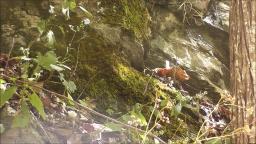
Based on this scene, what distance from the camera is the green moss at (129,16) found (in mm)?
3324

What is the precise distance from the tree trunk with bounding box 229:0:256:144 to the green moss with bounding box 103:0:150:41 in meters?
0.91

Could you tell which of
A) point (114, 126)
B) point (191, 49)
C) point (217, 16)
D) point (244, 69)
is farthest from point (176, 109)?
point (217, 16)

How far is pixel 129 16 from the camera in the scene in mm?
3430

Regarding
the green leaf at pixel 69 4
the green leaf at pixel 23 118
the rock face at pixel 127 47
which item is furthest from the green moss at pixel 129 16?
the green leaf at pixel 23 118

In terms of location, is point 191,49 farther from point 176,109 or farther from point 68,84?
point 68,84

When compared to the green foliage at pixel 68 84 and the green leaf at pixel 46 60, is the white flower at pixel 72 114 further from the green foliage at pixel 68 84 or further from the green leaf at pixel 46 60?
the green leaf at pixel 46 60

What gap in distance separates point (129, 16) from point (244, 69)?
116cm

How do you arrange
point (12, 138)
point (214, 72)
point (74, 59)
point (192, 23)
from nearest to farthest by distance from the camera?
point (12, 138)
point (74, 59)
point (214, 72)
point (192, 23)

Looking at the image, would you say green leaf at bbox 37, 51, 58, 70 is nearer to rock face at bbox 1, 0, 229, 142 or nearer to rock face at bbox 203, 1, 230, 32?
rock face at bbox 1, 0, 229, 142

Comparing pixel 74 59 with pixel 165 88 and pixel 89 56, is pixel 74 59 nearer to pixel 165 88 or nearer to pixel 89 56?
pixel 89 56

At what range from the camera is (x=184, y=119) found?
318 cm

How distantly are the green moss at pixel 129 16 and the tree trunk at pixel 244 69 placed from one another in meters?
0.91

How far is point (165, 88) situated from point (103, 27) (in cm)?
67

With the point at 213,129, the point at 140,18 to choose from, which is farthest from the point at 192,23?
the point at 213,129
